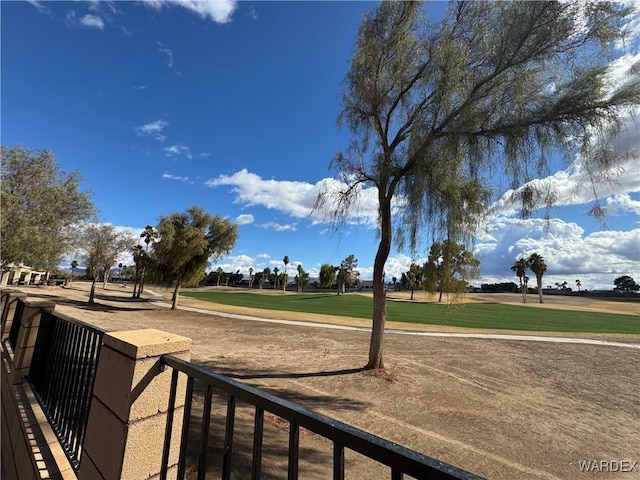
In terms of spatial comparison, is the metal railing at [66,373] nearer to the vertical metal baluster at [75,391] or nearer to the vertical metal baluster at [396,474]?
the vertical metal baluster at [75,391]

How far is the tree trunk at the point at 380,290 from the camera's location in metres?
9.43

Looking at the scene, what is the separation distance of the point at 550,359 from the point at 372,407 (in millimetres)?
9804

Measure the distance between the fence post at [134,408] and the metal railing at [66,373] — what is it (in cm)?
50

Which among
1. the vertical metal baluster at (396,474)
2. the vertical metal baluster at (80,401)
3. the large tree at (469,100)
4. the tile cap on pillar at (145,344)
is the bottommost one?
the vertical metal baluster at (80,401)

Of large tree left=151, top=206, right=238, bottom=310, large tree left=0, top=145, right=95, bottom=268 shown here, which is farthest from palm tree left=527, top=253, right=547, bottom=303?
large tree left=0, top=145, right=95, bottom=268

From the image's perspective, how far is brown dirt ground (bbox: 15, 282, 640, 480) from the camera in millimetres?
4969

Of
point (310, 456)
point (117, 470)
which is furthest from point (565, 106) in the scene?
point (117, 470)

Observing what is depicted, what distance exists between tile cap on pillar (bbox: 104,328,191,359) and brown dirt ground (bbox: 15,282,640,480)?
9.01ft

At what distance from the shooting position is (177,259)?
24141 mm

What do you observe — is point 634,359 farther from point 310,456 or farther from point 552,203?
point 310,456

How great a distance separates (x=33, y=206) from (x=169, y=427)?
1390 cm

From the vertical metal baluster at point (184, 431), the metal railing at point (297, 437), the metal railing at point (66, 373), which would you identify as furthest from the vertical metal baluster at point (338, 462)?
the metal railing at point (66, 373)

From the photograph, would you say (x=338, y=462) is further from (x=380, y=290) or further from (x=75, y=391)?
(x=380, y=290)

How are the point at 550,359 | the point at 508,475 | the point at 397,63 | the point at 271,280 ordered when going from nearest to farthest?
the point at 508,475 → the point at 397,63 → the point at 550,359 → the point at 271,280
